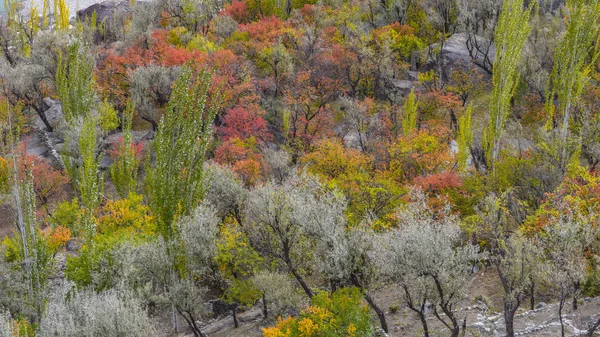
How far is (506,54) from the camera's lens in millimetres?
26188

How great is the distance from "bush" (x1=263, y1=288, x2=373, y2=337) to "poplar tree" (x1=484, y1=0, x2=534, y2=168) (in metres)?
14.4

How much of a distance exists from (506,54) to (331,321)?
18.5 m

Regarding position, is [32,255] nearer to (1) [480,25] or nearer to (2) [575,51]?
(2) [575,51]

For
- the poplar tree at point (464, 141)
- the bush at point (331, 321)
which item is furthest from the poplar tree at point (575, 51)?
the bush at point (331, 321)

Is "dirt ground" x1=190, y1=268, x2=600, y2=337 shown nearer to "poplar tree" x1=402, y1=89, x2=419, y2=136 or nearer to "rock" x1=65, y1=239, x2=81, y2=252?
"rock" x1=65, y1=239, x2=81, y2=252

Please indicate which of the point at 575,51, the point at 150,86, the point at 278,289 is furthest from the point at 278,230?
the point at 150,86

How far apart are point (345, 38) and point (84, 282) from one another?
34.9 meters

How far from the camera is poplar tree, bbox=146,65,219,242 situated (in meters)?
19.6

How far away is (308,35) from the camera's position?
4825cm

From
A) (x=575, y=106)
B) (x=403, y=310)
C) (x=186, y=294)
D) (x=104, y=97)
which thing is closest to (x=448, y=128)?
(x=575, y=106)

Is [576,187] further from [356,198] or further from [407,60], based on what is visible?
[407,60]

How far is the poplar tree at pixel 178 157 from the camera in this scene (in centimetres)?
1959

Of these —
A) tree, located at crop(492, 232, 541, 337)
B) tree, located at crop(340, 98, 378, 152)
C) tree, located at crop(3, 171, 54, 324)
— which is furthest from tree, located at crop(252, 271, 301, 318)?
tree, located at crop(340, 98, 378, 152)

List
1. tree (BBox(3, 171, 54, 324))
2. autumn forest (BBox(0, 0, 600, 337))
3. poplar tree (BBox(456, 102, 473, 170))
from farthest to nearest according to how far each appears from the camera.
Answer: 1. poplar tree (BBox(456, 102, 473, 170))
2. tree (BBox(3, 171, 54, 324))
3. autumn forest (BBox(0, 0, 600, 337))
